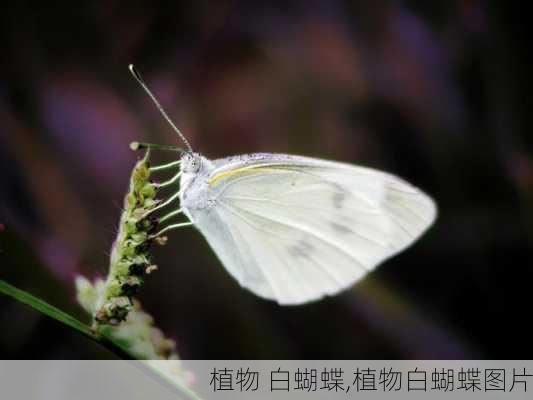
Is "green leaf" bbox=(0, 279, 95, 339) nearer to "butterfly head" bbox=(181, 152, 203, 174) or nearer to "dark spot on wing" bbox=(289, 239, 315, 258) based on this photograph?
"butterfly head" bbox=(181, 152, 203, 174)

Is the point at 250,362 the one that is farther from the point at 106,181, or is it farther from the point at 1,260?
the point at 1,260

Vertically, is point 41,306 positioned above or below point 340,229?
below

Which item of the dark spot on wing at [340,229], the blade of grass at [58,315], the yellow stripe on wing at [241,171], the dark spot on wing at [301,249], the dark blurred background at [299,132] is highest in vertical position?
the dark blurred background at [299,132]

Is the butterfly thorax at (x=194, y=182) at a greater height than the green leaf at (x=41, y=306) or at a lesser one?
greater

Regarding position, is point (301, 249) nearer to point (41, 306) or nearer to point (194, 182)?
point (194, 182)

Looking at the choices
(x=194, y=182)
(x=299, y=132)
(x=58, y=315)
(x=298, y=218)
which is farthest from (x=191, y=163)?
(x=299, y=132)

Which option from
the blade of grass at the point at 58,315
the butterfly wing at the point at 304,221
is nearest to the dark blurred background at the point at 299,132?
the butterfly wing at the point at 304,221

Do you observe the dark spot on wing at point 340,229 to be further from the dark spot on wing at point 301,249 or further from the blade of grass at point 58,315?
the blade of grass at point 58,315

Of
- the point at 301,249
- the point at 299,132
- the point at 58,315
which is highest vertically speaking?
the point at 299,132
